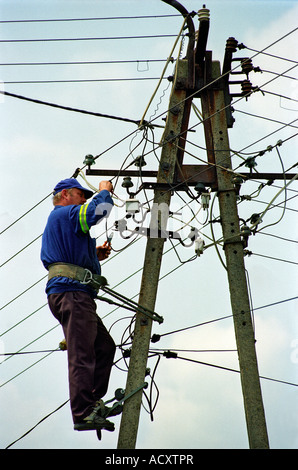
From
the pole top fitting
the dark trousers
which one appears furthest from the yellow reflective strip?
the pole top fitting

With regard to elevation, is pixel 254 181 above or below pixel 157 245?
above

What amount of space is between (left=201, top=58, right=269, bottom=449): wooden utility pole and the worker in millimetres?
1306

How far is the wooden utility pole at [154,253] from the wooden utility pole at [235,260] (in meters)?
0.30

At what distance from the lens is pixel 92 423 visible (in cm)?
755

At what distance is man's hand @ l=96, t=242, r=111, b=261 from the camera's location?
9055mm

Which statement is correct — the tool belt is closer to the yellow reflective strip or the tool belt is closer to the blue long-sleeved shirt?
the blue long-sleeved shirt

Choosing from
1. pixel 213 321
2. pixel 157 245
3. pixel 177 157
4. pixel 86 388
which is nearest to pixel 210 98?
pixel 177 157

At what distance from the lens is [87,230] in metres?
7.98

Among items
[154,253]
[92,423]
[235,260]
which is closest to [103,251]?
[154,253]

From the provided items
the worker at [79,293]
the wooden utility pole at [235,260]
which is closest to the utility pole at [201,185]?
the wooden utility pole at [235,260]

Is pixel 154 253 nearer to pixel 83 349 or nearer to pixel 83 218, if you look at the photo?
pixel 83 218

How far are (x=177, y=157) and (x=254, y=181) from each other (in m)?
0.86
